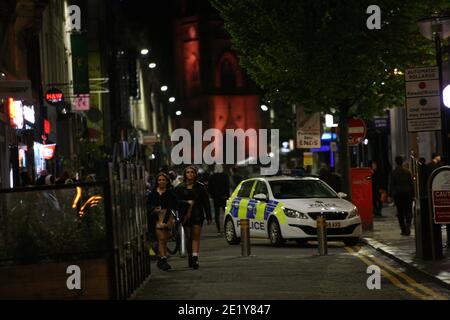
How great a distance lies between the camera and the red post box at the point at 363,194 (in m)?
26.9

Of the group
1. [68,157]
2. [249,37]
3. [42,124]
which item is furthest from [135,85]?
[249,37]

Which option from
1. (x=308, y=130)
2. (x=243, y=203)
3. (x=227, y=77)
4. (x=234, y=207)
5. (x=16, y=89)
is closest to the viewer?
(x=243, y=203)

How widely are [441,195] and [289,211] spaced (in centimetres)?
543

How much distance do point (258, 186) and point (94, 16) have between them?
1719 inches

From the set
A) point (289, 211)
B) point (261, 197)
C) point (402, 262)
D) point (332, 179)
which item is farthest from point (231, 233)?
point (402, 262)

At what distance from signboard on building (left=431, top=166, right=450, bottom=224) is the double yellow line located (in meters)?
1.16

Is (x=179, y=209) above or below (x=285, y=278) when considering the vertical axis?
above

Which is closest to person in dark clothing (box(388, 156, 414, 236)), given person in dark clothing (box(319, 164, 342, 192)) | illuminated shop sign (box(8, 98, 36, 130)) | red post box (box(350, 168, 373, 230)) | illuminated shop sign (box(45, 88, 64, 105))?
red post box (box(350, 168, 373, 230))

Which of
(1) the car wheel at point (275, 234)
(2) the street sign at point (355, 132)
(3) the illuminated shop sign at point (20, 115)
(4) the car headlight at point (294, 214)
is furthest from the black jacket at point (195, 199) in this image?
(2) the street sign at point (355, 132)

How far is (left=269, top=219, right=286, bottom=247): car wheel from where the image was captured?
73.7ft

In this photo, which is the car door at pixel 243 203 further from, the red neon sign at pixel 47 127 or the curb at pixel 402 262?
the red neon sign at pixel 47 127

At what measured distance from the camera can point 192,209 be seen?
1797 cm

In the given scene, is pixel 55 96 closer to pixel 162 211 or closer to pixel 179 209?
pixel 179 209

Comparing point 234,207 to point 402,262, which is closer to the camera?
point 402,262
